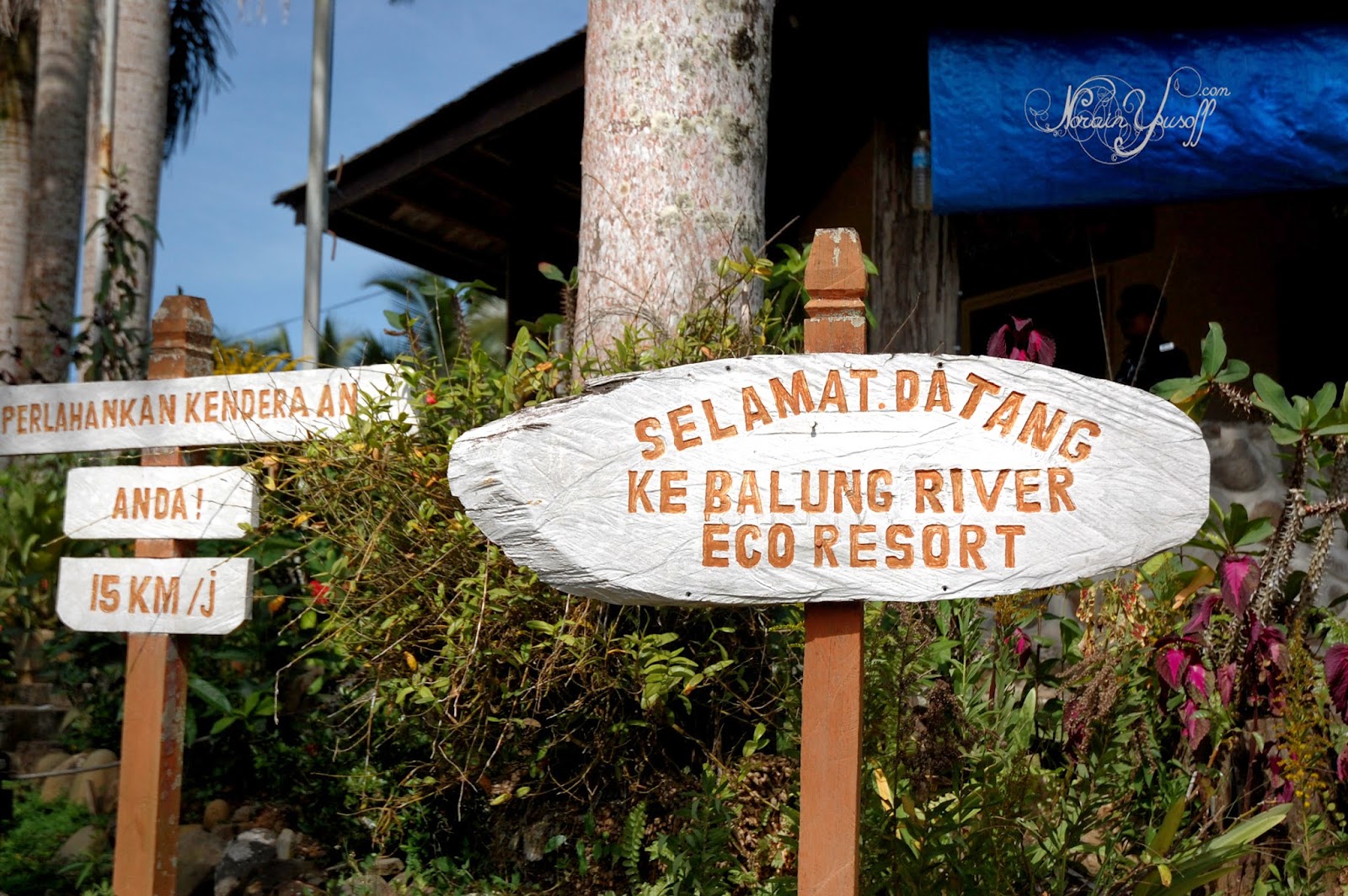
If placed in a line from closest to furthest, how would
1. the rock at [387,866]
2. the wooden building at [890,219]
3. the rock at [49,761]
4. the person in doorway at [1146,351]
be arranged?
1. the rock at [387,866]
2. the rock at [49,761]
3. the person in doorway at [1146,351]
4. the wooden building at [890,219]

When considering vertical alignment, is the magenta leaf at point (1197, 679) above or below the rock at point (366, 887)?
above

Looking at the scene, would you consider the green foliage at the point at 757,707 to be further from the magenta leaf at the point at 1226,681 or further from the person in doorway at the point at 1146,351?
the person in doorway at the point at 1146,351

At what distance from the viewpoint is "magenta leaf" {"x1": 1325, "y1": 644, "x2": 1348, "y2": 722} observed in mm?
2992

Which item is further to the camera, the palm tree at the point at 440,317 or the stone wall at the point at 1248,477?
the stone wall at the point at 1248,477

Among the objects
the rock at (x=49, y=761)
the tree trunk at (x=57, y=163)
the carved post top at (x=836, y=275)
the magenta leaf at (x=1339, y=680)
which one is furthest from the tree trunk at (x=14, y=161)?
the magenta leaf at (x=1339, y=680)

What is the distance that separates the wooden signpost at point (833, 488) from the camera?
2055 mm

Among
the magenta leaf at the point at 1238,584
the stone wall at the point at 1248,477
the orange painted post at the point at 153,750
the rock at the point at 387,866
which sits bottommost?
the rock at the point at 387,866

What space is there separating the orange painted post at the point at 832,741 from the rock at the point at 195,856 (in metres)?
2.43

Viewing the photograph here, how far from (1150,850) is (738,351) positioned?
1.52 meters

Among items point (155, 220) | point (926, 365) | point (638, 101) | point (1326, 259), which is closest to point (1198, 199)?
point (1326, 259)

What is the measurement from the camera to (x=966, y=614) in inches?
123

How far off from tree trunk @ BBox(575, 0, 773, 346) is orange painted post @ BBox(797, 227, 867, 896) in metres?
1.43

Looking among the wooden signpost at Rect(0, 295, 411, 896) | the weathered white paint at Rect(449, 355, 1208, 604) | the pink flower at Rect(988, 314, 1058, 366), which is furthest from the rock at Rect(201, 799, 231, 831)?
the pink flower at Rect(988, 314, 1058, 366)

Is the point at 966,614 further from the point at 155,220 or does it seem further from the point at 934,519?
the point at 155,220
